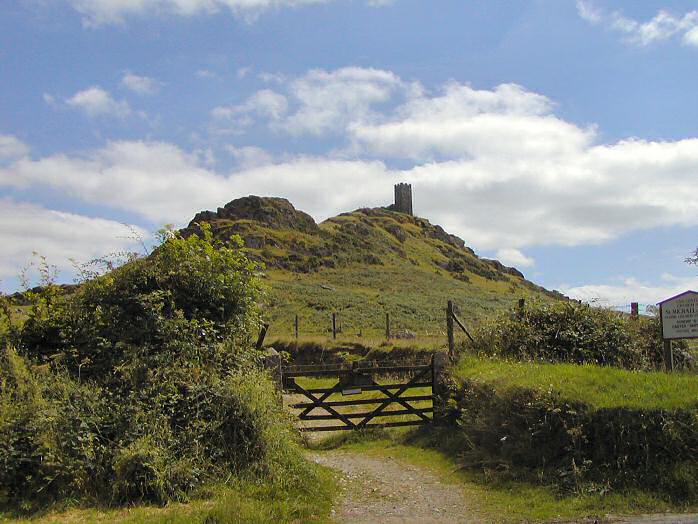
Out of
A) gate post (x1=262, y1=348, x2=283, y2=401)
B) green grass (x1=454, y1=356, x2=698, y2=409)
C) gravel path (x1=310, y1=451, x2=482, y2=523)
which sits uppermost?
gate post (x1=262, y1=348, x2=283, y2=401)

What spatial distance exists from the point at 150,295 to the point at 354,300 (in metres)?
48.0

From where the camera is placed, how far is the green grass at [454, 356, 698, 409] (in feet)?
31.5

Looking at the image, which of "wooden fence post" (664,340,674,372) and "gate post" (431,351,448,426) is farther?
"gate post" (431,351,448,426)

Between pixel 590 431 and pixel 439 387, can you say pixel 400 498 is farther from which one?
pixel 439 387

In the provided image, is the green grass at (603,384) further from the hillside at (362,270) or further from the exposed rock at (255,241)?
the exposed rock at (255,241)

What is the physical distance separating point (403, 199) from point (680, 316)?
154 meters

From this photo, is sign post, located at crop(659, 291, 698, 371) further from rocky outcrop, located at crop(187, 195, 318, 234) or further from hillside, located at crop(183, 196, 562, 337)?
rocky outcrop, located at crop(187, 195, 318, 234)

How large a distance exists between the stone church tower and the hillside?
471 inches

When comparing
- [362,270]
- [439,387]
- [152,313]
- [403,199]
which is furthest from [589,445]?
[403,199]

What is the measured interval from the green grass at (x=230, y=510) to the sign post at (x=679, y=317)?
7769 mm

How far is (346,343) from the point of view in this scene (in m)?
30.5

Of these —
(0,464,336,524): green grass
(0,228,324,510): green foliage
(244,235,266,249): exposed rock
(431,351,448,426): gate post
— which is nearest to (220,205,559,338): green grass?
(244,235,266,249): exposed rock

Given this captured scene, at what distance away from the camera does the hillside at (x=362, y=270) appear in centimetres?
4966

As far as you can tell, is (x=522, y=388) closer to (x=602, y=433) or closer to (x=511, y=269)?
(x=602, y=433)
